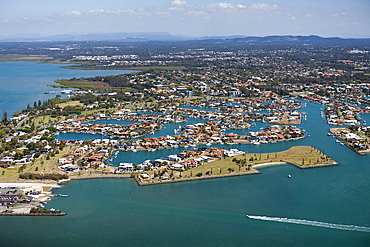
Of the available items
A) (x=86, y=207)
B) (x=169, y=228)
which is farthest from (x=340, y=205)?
(x=86, y=207)

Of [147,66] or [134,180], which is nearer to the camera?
[134,180]

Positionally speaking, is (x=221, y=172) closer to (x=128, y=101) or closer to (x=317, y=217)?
(x=317, y=217)

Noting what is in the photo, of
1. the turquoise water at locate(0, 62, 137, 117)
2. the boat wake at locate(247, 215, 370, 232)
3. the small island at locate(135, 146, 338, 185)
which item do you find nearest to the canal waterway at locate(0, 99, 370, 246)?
the boat wake at locate(247, 215, 370, 232)

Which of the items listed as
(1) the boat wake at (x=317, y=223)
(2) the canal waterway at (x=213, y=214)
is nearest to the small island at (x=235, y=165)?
(2) the canal waterway at (x=213, y=214)

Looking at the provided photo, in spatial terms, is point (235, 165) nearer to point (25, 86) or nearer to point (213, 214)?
point (213, 214)

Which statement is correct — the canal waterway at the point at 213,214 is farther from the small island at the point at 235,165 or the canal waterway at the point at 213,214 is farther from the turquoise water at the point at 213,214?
the small island at the point at 235,165

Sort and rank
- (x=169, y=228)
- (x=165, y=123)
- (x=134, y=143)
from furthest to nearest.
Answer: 1. (x=165, y=123)
2. (x=134, y=143)
3. (x=169, y=228)

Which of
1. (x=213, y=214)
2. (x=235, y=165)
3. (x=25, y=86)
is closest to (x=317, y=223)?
(x=213, y=214)
